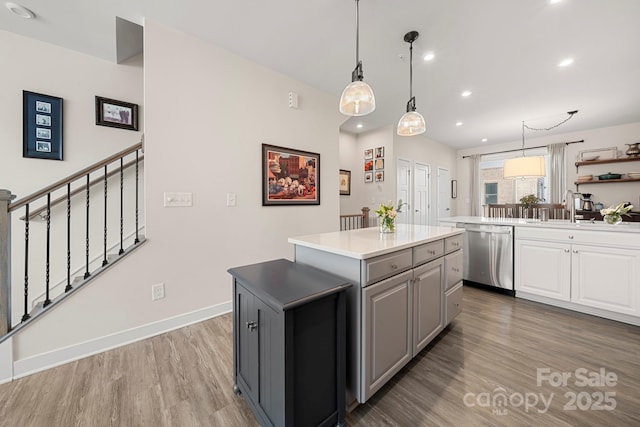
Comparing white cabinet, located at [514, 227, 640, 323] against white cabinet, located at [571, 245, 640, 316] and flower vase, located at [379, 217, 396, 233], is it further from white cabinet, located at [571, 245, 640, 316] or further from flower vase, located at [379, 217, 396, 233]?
flower vase, located at [379, 217, 396, 233]

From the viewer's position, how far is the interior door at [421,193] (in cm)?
589

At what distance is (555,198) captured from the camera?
18.8ft

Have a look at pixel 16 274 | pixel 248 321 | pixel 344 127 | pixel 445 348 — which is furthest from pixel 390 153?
pixel 16 274

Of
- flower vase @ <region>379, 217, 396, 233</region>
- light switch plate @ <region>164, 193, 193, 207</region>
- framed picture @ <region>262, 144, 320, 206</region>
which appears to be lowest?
flower vase @ <region>379, 217, 396, 233</region>

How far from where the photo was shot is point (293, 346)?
1.07 meters

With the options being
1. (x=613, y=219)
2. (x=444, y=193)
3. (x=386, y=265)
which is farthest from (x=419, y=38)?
(x=444, y=193)

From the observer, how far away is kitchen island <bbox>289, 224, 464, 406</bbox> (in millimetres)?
1348

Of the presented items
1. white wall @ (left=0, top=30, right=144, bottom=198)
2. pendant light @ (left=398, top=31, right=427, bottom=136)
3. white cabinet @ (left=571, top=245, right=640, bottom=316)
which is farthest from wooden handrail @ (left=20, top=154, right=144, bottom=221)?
white cabinet @ (left=571, top=245, right=640, bottom=316)

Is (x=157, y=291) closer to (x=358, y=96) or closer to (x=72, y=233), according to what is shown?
(x=72, y=233)

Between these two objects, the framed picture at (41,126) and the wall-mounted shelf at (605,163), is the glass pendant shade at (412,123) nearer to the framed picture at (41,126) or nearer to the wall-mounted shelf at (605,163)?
the framed picture at (41,126)

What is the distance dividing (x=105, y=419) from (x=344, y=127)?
5.20 meters

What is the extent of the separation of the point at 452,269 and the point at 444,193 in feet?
18.0

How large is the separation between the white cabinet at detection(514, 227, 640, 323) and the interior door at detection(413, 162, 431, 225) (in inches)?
118

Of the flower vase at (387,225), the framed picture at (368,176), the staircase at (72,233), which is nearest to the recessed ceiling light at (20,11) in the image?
the staircase at (72,233)
